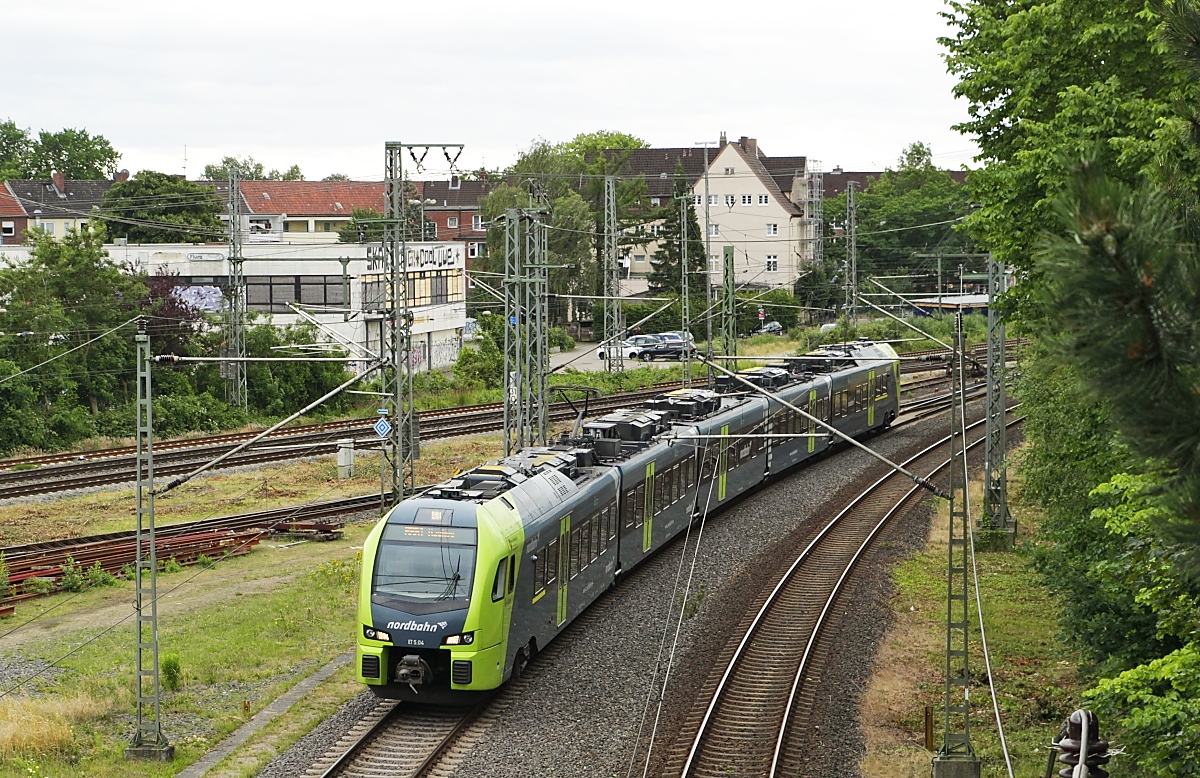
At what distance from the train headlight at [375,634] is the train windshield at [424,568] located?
1.08ft

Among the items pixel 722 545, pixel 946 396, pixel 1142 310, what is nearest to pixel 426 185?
pixel 946 396

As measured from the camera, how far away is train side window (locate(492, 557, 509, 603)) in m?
15.4

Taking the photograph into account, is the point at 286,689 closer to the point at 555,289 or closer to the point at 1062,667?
the point at 1062,667

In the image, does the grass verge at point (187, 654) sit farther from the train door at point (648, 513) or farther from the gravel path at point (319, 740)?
the train door at point (648, 513)

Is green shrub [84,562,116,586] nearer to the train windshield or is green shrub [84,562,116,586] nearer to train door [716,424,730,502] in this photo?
the train windshield

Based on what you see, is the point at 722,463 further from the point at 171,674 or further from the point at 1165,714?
the point at 1165,714

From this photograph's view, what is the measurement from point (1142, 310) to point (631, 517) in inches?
713

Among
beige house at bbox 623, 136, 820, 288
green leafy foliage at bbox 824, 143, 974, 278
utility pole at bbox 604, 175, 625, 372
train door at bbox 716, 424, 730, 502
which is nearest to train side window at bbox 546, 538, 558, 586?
train door at bbox 716, 424, 730, 502

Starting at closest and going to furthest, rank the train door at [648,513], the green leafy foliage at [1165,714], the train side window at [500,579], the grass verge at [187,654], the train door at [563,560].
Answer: the green leafy foliage at [1165,714] → the grass verge at [187,654] → the train side window at [500,579] → the train door at [563,560] → the train door at [648,513]

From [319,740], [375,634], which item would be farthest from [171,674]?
[375,634]

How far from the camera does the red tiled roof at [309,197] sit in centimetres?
9256

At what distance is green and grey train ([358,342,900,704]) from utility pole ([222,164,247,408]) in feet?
67.1

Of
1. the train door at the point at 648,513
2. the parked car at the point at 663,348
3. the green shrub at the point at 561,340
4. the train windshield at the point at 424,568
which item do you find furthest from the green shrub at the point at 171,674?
the green shrub at the point at 561,340

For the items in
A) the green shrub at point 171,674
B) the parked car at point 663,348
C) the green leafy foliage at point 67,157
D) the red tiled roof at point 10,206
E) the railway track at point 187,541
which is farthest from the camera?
the green leafy foliage at point 67,157
